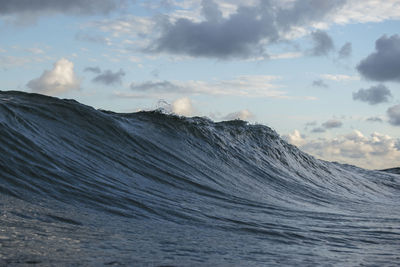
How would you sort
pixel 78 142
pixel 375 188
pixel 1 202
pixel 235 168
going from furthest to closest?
pixel 375 188
pixel 235 168
pixel 78 142
pixel 1 202

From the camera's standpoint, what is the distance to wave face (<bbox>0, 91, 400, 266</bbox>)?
3.83 m

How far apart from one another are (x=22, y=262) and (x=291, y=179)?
1034 cm

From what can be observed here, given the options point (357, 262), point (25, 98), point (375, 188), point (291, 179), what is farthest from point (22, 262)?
point (375, 188)

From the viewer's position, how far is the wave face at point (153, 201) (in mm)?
3830

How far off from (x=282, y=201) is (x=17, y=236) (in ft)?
20.3

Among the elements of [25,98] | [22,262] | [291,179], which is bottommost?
[22,262]

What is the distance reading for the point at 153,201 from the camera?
643cm

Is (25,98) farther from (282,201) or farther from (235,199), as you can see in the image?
(282,201)

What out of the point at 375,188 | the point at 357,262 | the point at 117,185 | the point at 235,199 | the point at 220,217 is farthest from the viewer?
the point at 375,188

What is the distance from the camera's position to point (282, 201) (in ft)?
29.4

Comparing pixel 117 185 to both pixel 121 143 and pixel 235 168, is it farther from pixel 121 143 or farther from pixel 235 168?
pixel 235 168

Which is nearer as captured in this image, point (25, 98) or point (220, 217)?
point (220, 217)

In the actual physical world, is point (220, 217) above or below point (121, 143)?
below

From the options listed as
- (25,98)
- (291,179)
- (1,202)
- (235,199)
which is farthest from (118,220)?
(291,179)
